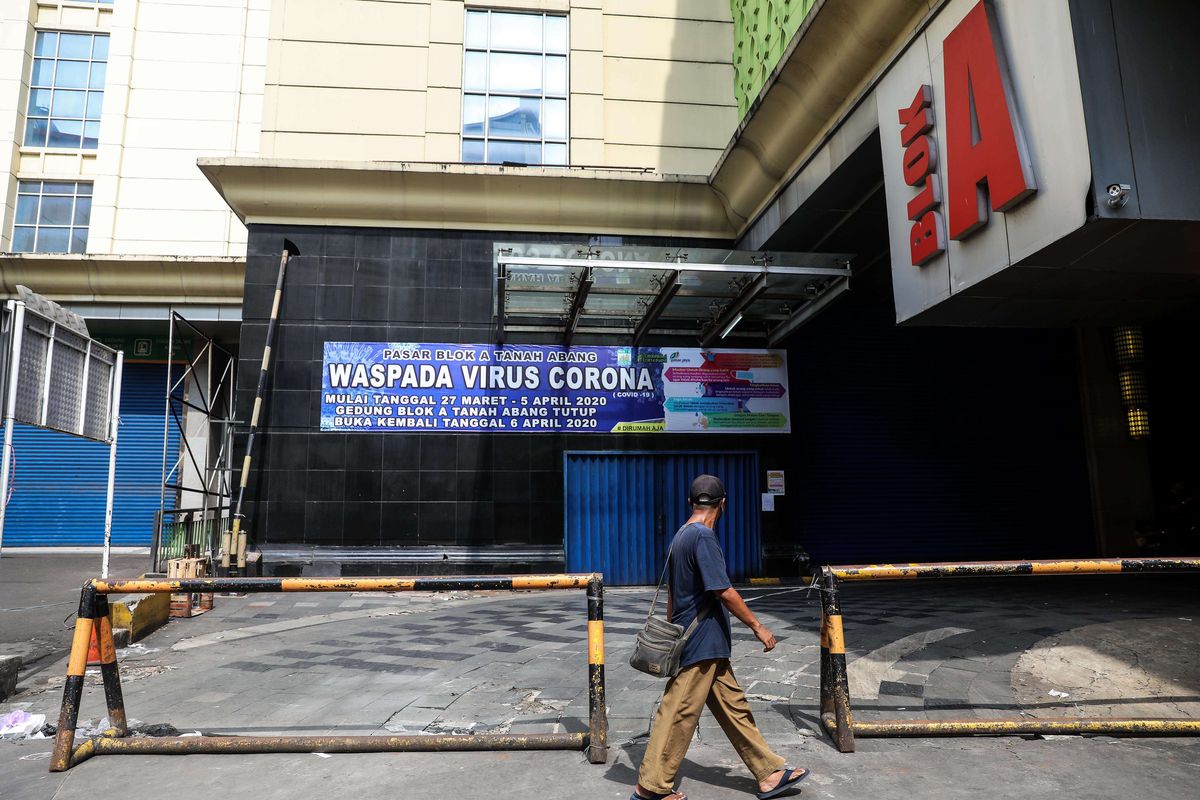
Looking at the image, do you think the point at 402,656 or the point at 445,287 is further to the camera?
the point at 445,287

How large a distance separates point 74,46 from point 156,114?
128 inches

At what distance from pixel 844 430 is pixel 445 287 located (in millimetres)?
8004

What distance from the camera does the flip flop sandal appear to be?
373 centimetres

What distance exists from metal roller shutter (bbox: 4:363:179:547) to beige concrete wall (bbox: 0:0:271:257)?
11.8ft

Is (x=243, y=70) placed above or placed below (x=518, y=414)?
above

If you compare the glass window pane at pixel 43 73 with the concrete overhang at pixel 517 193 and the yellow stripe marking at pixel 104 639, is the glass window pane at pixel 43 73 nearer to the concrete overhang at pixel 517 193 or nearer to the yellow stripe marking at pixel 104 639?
the concrete overhang at pixel 517 193

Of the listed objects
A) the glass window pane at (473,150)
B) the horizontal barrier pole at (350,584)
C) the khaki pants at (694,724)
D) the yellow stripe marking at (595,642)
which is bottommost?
the khaki pants at (694,724)

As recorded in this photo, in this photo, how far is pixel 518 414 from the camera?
12430 millimetres

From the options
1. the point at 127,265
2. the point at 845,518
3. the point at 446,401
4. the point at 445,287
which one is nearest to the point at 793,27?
the point at 445,287

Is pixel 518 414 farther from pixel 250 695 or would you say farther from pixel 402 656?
pixel 250 695

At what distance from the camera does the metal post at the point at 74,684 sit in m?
4.20

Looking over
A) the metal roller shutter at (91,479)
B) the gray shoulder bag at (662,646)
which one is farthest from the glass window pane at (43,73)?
the gray shoulder bag at (662,646)

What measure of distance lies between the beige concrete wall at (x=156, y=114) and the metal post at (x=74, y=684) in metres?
15.6

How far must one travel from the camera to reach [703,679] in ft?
12.6
